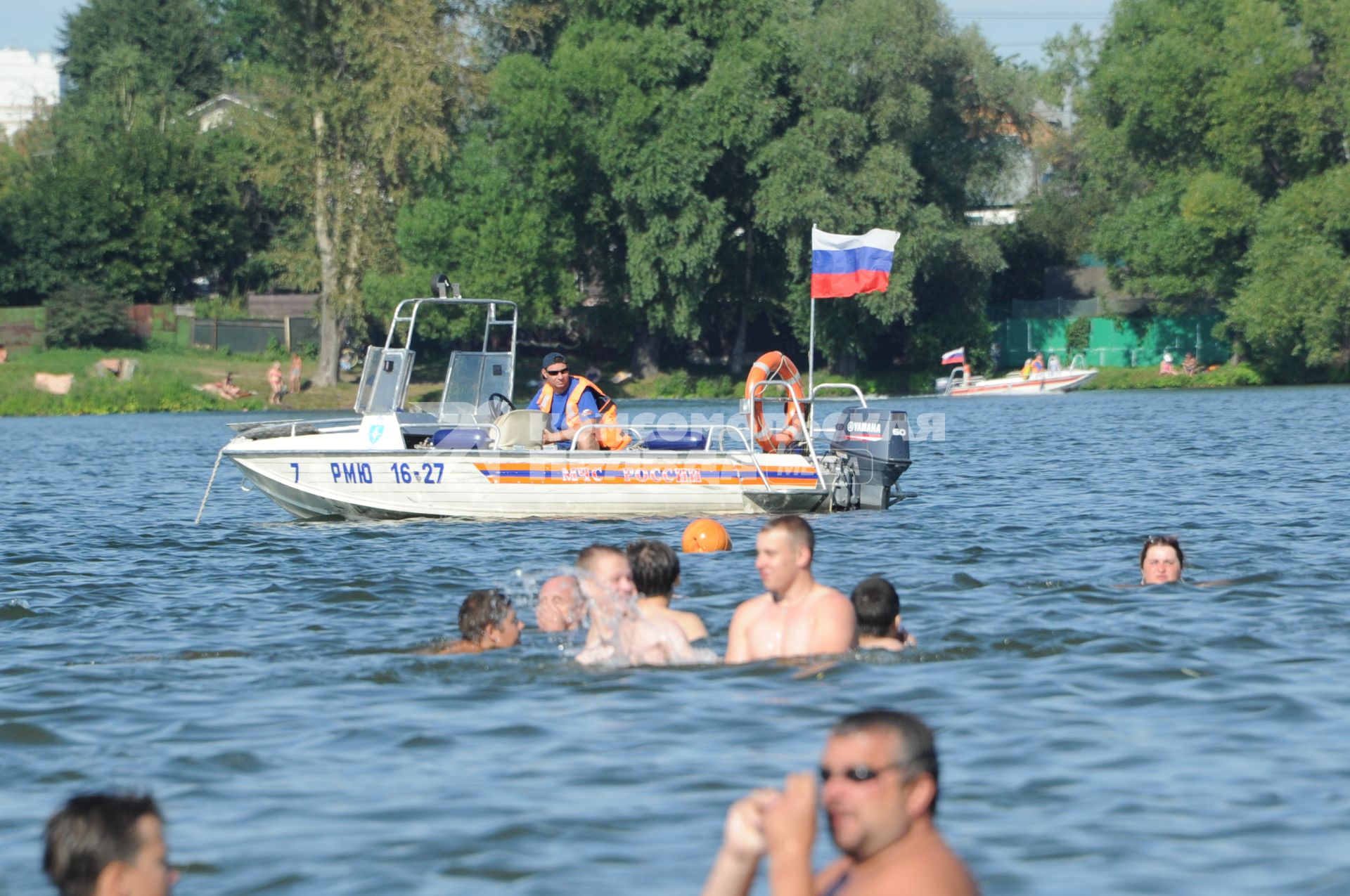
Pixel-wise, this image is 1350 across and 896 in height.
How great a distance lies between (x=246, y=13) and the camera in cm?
8294

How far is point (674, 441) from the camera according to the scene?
64.4 feet

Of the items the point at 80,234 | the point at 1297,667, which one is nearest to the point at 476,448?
the point at 1297,667

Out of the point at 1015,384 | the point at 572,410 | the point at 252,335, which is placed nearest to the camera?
the point at 572,410

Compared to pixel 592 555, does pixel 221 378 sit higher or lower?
higher

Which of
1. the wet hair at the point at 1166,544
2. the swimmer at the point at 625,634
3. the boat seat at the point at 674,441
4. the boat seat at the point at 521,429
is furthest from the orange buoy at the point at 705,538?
the swimmer at the point at 625,634

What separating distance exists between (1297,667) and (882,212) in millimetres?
47799

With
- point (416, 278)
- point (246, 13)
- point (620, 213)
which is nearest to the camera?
point (416, 278)

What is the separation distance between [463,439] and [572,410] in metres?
1.23

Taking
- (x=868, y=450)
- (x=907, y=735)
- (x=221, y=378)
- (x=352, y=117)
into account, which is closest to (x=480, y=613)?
(x=907, y=735)

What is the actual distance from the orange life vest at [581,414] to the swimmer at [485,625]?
7.90 m

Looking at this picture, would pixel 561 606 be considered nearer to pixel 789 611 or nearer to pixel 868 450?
pixel 789 611

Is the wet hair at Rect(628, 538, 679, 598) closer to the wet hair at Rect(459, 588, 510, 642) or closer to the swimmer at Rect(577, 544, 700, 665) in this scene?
the swimmer at Rect(577, 544, 700, 665)

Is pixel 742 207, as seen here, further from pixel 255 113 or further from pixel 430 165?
pixel 255 113

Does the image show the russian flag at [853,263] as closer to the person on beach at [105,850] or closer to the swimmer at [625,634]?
the swimmer at [625,634]
